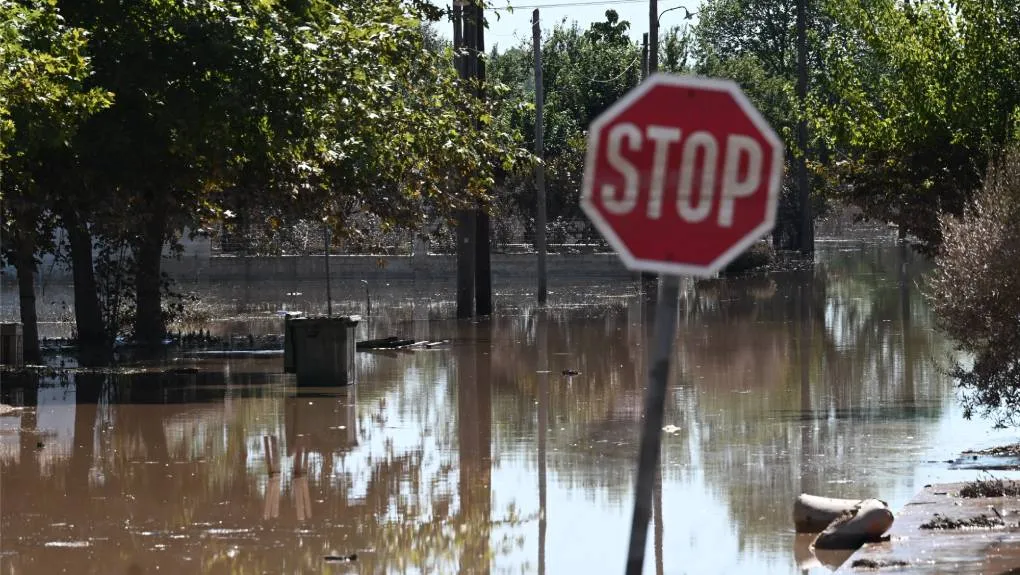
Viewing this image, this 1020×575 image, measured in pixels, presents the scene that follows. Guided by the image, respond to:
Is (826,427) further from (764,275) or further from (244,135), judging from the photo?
(764,275)

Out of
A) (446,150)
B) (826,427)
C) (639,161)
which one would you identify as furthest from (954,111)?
(639,161)

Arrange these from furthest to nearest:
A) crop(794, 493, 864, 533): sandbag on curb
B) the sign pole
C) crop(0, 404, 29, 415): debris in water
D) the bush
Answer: crop(0, 404, 29, 415): debris in water
the bush
crop(794, 493, 864, 533): sandbag on curb
the sign pole

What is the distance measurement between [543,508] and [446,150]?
1215 cm

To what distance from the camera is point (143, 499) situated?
10953 mm

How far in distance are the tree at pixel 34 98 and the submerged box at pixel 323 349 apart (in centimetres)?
372

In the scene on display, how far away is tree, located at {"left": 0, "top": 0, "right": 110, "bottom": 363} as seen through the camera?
1344 centimetres

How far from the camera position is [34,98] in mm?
13766

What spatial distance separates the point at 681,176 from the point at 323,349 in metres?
14.7

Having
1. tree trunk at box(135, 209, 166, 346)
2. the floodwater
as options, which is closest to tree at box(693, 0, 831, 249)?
tree trunk at box(135, 209, 166, 346)

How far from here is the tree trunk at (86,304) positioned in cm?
2310

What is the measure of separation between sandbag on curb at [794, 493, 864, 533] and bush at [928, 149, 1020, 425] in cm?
204

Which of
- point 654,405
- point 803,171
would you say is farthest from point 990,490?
point 803,171

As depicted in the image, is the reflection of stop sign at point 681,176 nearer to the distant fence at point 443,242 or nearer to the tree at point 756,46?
the distant fence at point 443,242

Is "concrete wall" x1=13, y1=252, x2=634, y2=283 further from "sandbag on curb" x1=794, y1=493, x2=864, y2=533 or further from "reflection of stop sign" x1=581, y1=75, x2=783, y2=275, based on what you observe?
"reflection of stop sign" x1=581, y1=75, x2=783, y2=275
